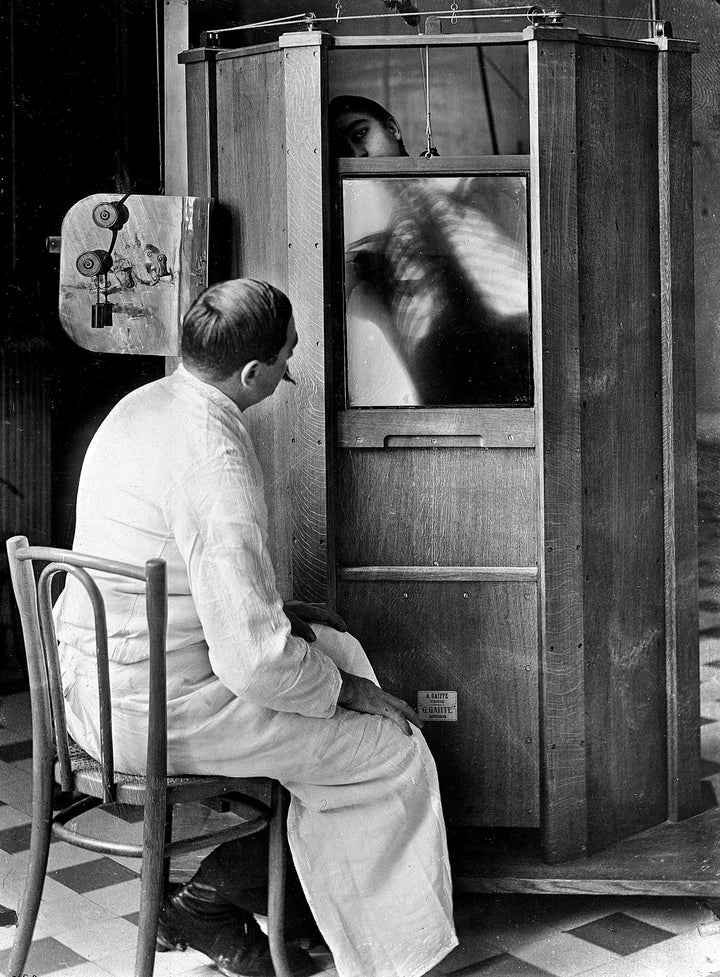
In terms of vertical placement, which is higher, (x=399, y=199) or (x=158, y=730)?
(x=399, y=199)

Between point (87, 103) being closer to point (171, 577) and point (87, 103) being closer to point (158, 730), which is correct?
point (171, 577)

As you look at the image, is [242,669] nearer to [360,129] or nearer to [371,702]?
[371,702]

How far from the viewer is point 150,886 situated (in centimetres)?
199

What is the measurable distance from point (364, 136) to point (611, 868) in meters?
1.85

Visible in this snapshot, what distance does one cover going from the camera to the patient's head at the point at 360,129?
8.73ft

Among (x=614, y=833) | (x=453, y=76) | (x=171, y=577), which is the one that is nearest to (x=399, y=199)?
(x=453, y=76)

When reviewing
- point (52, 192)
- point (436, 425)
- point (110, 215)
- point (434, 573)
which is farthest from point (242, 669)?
point (52, 192)

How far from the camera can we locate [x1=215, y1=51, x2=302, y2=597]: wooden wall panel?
2.59 m

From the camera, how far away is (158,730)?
1.97 meters

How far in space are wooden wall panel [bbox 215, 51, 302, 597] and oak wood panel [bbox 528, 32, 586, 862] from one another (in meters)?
0.59

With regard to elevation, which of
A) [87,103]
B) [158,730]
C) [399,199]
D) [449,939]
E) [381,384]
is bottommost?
[449,939]

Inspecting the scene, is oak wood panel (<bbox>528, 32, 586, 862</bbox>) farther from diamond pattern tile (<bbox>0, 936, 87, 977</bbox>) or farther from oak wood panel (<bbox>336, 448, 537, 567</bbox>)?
diamond pattern tile (<bbox>0, 936, 87, 977</bbox>)

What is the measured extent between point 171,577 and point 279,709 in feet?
1.08

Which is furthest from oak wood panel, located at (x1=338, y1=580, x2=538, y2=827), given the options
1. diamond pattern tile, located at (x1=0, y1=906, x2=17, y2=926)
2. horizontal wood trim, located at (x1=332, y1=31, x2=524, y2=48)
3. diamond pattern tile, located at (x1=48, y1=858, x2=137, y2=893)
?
horizontal wood trim, located at (x1=332, y1=31, x2=524, y2=48)
